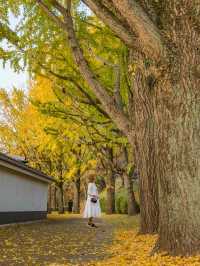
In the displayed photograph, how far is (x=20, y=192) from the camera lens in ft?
60.6

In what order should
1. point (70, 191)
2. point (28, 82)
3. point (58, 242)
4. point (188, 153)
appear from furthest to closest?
1. point (70, 191)
2. point (28, 82)
3. point (58, 242)
4. point (188, 153)

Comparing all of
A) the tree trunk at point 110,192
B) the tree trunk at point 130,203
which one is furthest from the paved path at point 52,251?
the tree trunk at point 110,192

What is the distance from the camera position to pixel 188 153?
6.54 metres

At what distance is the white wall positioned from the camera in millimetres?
16375

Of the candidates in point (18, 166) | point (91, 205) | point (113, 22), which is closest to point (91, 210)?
point (91, 205)

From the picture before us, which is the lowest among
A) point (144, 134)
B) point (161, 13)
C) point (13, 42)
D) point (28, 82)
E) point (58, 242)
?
point (58, 242)

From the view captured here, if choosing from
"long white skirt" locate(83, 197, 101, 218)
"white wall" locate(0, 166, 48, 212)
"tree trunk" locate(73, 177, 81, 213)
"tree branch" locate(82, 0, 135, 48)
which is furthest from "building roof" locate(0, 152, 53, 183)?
"tree trunk" locate(73, 177, 81, 213)

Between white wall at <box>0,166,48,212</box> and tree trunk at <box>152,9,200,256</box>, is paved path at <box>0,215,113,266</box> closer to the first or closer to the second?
tree trunk at <box>152,9,200,256</box>

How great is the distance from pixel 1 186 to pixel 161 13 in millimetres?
10770

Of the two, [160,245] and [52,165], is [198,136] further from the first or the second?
[52,165]

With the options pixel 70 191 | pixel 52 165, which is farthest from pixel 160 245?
pixel 70 191

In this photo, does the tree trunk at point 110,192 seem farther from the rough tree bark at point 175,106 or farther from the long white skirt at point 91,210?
the rough tree bark at point 175,106

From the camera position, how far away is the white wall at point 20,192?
1638 centimetres

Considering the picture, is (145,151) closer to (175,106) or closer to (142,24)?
(175,106)
